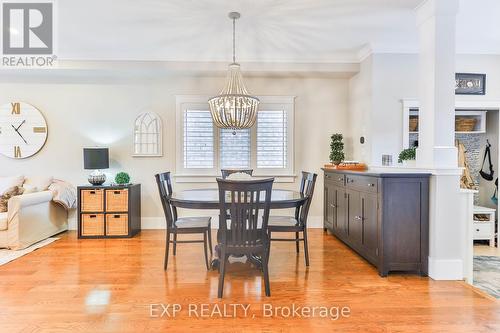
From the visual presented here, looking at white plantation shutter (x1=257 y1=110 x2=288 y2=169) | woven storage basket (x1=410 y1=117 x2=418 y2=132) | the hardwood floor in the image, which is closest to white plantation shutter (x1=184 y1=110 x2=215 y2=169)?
white plantation shutter (x1=257 y1=110 x2=288 y2=169)

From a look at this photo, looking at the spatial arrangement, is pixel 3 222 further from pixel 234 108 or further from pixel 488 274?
pixel 488 274

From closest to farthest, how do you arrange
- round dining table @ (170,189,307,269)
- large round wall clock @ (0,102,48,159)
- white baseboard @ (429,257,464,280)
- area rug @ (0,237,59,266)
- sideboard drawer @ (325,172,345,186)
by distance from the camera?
round dining table @ (170,189,307,269), white baseboard @ (429,257,464,280), area rug @ (0,237,59,266), sideboard drawer @ (325,172,345,186), large round wall clock @ (0,102,48,159)

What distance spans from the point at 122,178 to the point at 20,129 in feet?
6.53

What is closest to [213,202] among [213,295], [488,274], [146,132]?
[213,295]

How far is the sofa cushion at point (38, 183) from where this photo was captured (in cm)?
459

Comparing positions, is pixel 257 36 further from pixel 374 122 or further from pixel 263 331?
pixel 263 331

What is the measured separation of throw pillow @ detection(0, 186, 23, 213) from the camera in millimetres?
4070

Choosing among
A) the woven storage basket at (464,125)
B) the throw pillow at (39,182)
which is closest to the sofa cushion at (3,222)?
the throw pillow at (39,182)

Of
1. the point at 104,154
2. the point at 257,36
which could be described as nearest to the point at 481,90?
the point at 257,36

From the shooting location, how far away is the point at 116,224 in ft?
15.0

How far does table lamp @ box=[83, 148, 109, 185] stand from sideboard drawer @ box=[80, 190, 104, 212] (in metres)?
0.18

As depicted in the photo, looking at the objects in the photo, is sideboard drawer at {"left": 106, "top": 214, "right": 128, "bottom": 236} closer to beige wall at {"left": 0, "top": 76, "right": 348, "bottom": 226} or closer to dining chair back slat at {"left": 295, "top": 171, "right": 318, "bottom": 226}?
beige wall at {"left": 0, "top": 76, "right": 348, "bottom": 226}

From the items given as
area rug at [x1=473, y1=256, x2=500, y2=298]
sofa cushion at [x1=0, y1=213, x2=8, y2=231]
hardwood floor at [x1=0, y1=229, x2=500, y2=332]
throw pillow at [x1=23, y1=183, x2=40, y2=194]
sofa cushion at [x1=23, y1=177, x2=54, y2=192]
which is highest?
sofa cushion at [x1=23, y1=177, x2=54, y2=192]

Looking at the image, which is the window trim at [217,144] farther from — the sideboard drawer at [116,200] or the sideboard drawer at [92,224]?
the sideboard drawer at [92,224]
